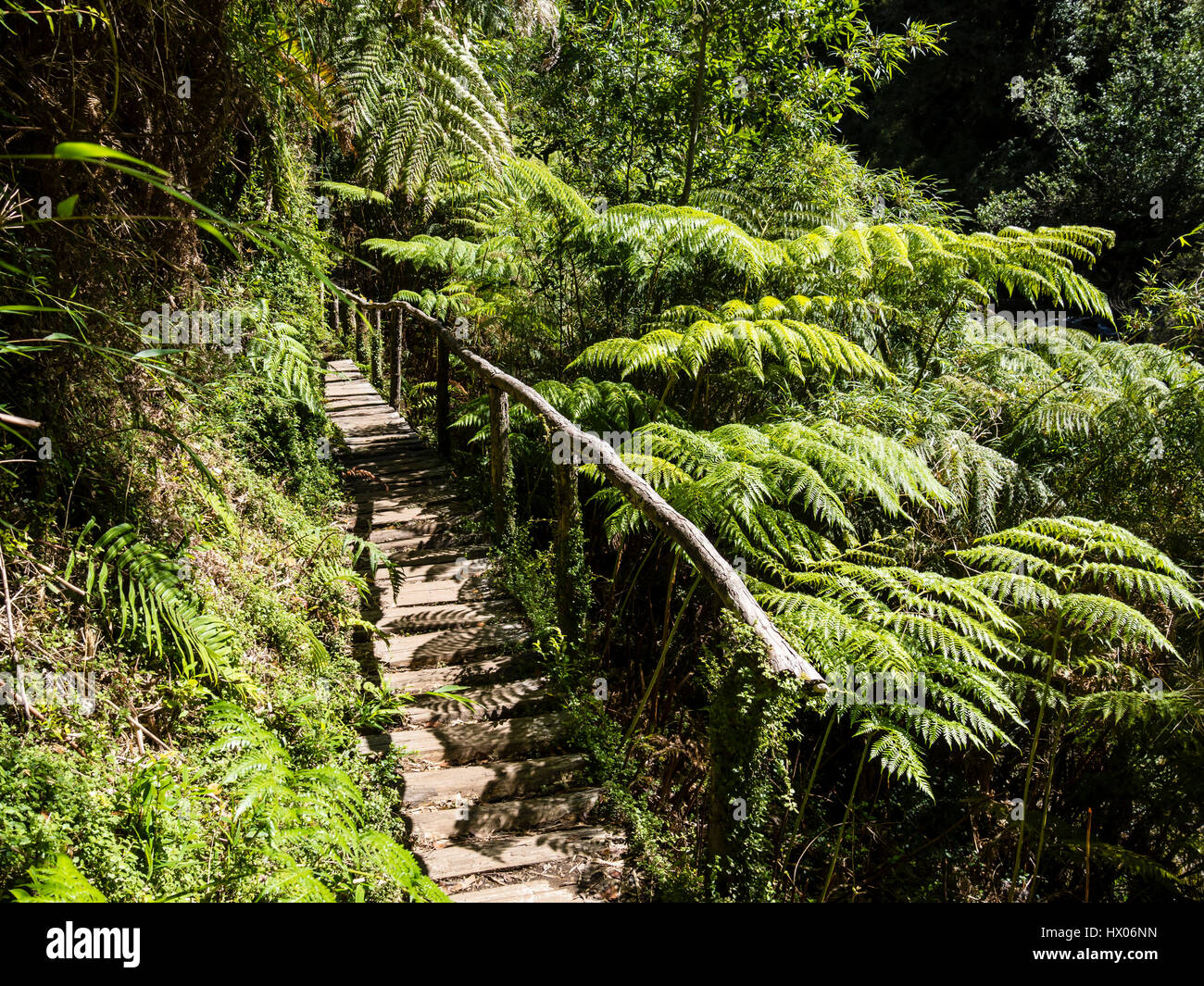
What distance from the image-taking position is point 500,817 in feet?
9.28

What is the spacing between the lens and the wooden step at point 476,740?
3.12 meters

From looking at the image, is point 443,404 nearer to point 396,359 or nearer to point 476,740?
point 396,359

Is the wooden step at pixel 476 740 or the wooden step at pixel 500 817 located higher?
the wooden step at pixel 476 740

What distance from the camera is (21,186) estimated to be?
2.66 metres

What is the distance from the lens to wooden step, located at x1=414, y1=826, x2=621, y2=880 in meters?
2.57

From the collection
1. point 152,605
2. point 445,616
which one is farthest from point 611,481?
point 152,605

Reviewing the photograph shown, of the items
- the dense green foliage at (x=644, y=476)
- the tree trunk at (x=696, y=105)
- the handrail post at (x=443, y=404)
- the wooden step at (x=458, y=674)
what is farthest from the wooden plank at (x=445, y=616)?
the tree trunk at (x=696, y=105)

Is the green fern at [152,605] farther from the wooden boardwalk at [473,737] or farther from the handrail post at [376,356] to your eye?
the handrail post at [376,356]

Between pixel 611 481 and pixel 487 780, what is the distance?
1.43 m

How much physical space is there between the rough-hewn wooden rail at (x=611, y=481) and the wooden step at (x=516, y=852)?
1.13 metres

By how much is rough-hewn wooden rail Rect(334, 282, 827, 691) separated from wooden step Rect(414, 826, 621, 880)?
1128 mm

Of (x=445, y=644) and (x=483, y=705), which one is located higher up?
(x=445, y=644)
